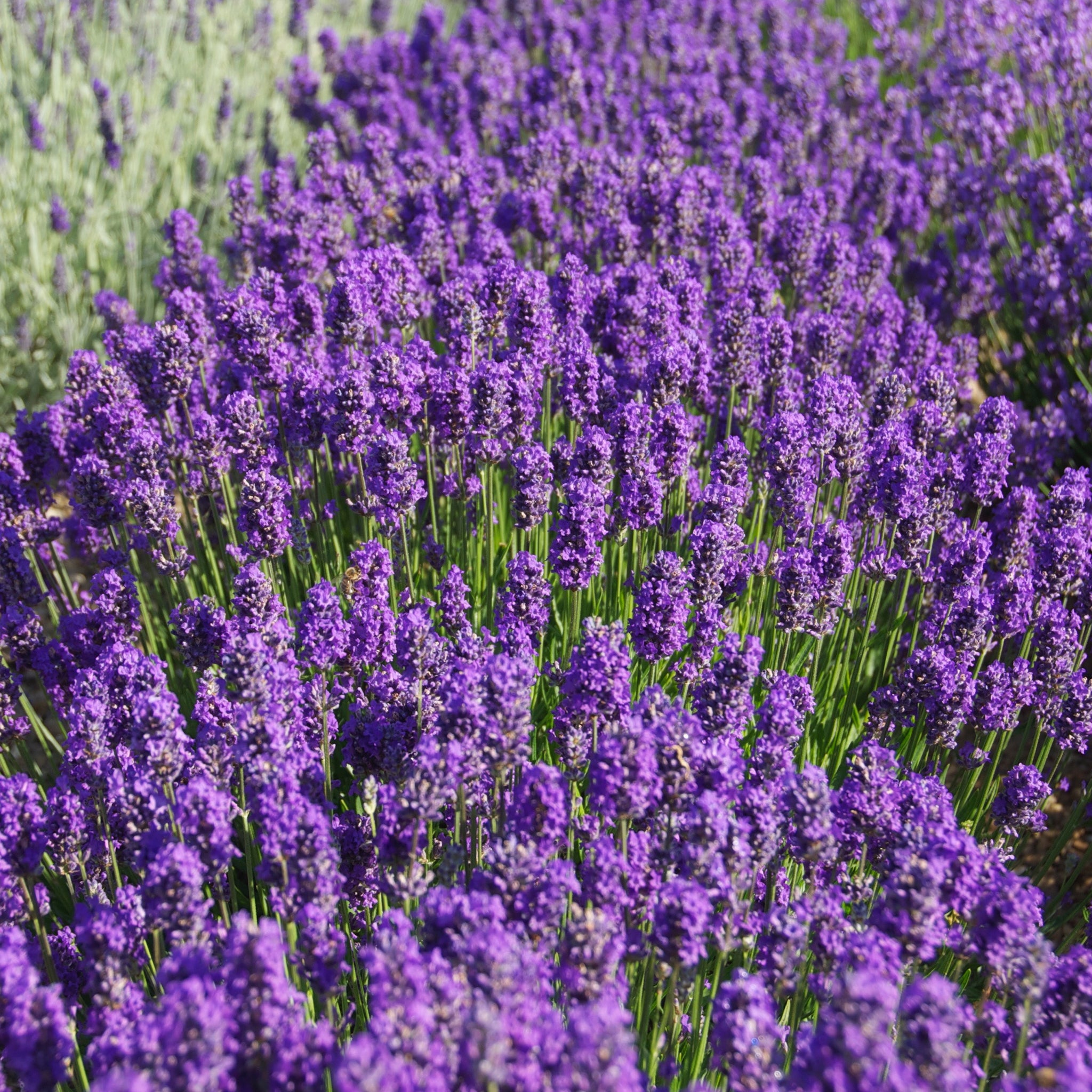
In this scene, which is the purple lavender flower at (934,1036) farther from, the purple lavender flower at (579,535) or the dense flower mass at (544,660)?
the purple lavender flower at (579,535)

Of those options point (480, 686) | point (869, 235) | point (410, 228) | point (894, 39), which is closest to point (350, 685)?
point (480, 686)

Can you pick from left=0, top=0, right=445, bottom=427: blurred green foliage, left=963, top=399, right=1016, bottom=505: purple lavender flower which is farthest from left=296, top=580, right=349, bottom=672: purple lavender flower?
left=0, top=0, right=445, bottom=427: blurred green foliage

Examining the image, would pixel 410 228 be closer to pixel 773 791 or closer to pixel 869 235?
pixel 869 235

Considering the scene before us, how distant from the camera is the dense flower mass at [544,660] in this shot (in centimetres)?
233

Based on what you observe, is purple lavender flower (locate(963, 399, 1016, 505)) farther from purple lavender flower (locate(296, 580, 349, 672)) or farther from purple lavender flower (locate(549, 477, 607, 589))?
purple lavender flower (locate(296, 580, 349, 672))

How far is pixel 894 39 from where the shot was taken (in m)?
9.37

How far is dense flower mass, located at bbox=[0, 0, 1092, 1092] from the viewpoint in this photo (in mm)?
2332

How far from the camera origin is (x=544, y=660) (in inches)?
175

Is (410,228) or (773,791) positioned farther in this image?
(410,228)

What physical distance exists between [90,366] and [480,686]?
9.52 feet

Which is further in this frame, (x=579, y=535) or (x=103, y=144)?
(x=103, y=144)

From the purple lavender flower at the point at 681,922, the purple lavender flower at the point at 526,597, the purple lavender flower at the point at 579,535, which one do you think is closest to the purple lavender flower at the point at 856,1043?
the purple lavender flower at the point at 681,922

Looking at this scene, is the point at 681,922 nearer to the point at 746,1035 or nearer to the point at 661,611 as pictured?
the point at 746,1035

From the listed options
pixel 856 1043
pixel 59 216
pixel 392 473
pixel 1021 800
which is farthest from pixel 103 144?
pixel 856 1043
